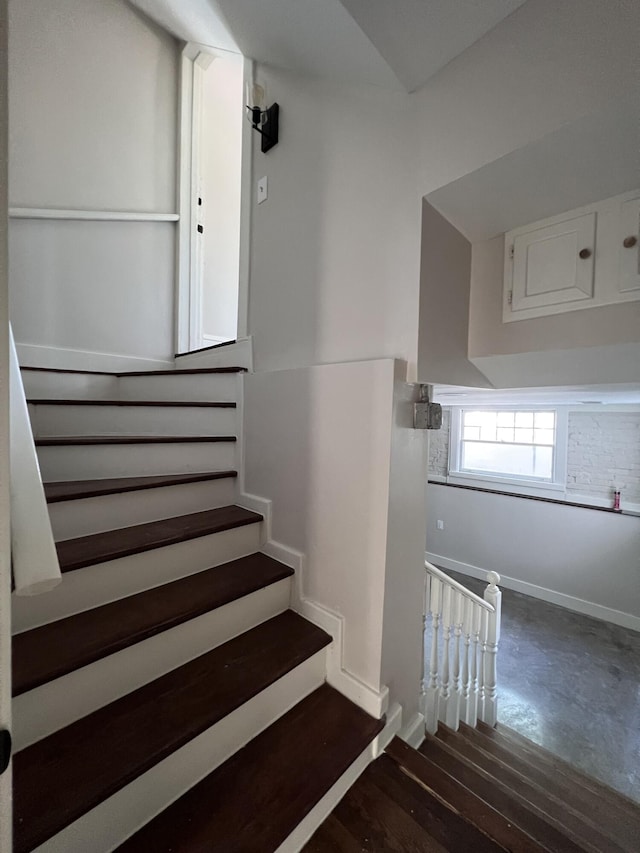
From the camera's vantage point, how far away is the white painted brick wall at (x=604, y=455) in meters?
3.73

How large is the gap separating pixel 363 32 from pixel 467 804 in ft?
7.27

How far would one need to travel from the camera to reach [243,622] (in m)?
1.25

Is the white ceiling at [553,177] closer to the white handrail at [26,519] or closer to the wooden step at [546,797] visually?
the white handrail at [26,519]

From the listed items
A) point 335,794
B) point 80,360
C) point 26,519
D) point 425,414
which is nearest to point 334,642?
point 335,794

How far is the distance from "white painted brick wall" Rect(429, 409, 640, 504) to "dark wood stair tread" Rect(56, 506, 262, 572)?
415cm

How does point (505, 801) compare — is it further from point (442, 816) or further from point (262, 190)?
point (262, 190)

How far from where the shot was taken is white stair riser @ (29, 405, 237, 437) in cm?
169

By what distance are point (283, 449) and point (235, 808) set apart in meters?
1.05

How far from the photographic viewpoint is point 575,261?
1127 mm

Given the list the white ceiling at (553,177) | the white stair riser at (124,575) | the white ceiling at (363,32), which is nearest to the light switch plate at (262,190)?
the white ceiling at (363,32)

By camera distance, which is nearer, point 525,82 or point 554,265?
point 525,82

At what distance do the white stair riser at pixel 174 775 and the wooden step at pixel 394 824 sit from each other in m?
0.27

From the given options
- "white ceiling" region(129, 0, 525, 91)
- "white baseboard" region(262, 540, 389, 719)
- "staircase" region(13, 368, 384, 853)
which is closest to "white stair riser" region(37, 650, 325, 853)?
"staircase" region(13, 368, 384, 853)

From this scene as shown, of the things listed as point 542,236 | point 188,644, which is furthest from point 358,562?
point 542,236
